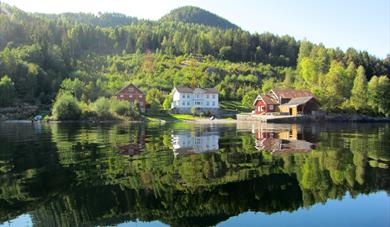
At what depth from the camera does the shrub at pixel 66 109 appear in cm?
7588

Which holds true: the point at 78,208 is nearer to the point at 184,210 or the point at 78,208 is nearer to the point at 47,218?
the point at 47,218

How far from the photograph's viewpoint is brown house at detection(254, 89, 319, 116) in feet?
260

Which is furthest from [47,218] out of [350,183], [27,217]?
[350,183]

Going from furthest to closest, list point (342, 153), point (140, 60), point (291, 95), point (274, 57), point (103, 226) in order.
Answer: point (274, 57) < point (140, 60) < point (291, 95) < point (342, 153) < point (103, 226)

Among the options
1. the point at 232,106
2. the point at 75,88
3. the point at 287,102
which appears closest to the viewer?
the point at 287,102

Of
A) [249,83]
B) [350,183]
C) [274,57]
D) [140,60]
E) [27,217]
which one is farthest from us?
[274,57]

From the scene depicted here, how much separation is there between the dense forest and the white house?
542 cm

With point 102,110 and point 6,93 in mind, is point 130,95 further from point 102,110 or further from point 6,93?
point 6,93

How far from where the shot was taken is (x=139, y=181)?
15734 millimetres

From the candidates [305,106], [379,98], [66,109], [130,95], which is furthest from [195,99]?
[379,98]

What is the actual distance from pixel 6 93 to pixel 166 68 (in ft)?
261

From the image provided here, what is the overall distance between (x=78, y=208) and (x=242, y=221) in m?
5.20

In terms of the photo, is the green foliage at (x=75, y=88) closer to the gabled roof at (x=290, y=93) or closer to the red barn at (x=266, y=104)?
the red barn at (x=266, y=104)

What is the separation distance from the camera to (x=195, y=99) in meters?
112
